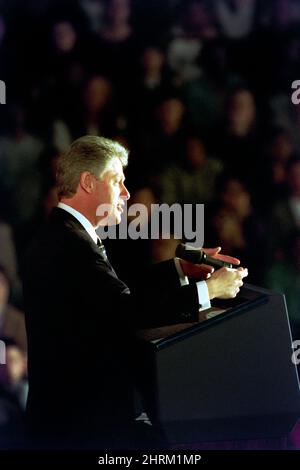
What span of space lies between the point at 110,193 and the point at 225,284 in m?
0.34

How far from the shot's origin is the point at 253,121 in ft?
6.78

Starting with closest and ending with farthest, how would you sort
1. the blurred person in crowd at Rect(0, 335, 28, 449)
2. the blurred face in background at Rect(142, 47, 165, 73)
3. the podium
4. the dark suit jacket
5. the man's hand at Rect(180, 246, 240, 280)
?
the podium
the dark suit jacket
the man's hand at Rect(180, 246, 240, 280)
the blurred person in crowd at Rect(0, 335, 28, 449)
the blurred face in background at Rect(142, 47, 165, 73)

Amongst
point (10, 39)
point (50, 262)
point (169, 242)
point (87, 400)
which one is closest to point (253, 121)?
point (169, 242)

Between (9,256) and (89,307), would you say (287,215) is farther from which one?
(89,307)

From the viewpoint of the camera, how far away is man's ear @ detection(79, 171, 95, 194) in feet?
4.15

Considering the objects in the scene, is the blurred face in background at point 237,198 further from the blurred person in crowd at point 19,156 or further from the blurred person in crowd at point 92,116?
the blurred person in crowd at point 19,156

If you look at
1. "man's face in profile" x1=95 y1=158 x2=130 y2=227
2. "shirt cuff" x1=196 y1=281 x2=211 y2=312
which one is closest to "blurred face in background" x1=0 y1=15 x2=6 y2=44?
"man's face in profile" x1=95 y1=158 x2=130 y2=227

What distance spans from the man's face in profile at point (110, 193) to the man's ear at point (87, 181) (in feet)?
0.04

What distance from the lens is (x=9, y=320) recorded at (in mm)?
1954

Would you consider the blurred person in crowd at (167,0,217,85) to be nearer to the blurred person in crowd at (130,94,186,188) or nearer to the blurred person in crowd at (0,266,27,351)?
the blurred person in crowd at (130,94,186,188)

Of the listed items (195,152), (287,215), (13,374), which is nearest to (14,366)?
(13,374)

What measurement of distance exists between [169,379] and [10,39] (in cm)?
144

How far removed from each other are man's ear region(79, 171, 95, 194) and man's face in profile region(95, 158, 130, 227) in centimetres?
1

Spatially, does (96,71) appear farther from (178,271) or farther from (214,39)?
Answer: (178,271)
